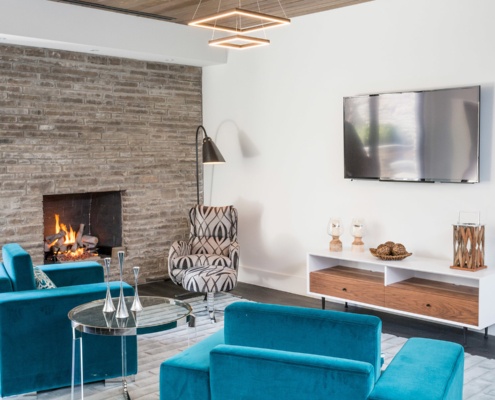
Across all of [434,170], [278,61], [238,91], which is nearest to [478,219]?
[434,170]

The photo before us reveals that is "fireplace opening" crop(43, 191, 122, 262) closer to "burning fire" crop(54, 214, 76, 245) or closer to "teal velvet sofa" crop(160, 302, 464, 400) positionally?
"burning fire" crop(54, 214, 76, 245)

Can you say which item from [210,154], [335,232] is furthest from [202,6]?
[335,232]

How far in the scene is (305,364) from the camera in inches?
81.7

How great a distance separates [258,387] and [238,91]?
4890 mm

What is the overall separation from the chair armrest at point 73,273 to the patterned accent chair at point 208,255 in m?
1.04

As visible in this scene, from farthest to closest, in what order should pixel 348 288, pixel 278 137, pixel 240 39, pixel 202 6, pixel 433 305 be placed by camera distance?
pixel 278 137 → pixel 202 6 → pixel 348 288 → pixel 433 305 → pixel 240 39

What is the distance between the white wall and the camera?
15.7 ft

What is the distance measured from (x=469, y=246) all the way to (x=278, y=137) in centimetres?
236

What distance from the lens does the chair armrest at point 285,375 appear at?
2.01 metres

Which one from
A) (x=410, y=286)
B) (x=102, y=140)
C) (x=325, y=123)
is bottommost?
(x=410, y=286)

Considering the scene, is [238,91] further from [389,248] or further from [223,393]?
[223,393]

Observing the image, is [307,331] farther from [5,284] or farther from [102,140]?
[102,140]

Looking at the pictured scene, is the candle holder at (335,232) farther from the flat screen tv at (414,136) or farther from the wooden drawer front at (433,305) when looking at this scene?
the wooden drawer front at (433,305)

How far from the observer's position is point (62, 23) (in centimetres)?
549
